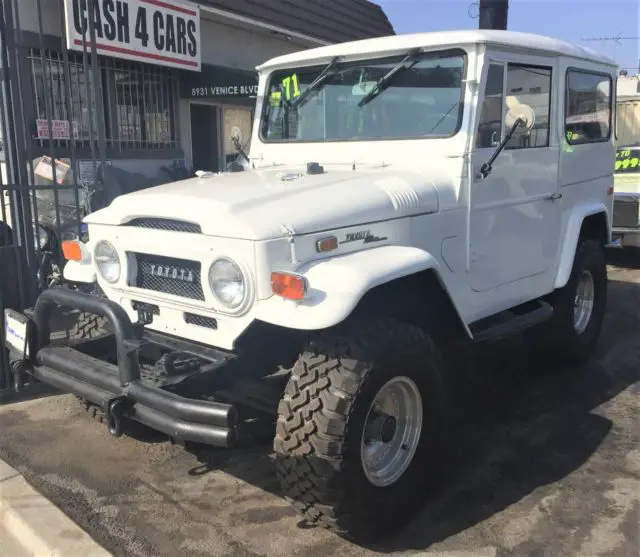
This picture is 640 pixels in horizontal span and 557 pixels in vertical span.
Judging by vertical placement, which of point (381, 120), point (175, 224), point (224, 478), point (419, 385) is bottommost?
point (224, 478)

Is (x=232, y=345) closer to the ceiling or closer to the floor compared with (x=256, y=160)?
closer to the floor

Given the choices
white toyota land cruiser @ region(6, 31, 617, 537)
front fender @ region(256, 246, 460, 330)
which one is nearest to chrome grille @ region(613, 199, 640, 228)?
white toyota land cruiser @ region(6, 31, 617, 537)

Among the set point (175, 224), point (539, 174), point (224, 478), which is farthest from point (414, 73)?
point (224, 478)

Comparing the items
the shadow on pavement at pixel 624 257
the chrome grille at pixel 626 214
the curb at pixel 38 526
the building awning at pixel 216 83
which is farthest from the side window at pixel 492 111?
A: the shadow on pavement at pixel 624 257

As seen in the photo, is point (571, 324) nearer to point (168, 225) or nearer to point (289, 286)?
point (289, 286)

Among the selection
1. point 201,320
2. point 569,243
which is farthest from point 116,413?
point 569,243

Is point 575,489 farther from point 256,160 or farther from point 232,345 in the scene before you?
point 256,160

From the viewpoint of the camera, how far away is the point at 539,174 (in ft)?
13.7

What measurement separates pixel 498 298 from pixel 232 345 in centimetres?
179

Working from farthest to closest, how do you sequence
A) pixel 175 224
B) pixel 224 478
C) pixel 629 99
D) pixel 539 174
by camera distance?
pixel 629 99, pixel 539 174, pixel 224 478, pixel 175 224

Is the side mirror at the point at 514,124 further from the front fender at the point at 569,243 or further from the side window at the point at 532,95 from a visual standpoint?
the front fender at the point at 569,243

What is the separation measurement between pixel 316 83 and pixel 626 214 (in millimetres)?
6493

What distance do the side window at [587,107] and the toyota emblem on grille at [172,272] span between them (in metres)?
2.87

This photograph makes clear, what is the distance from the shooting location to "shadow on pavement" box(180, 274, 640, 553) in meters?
3.16
